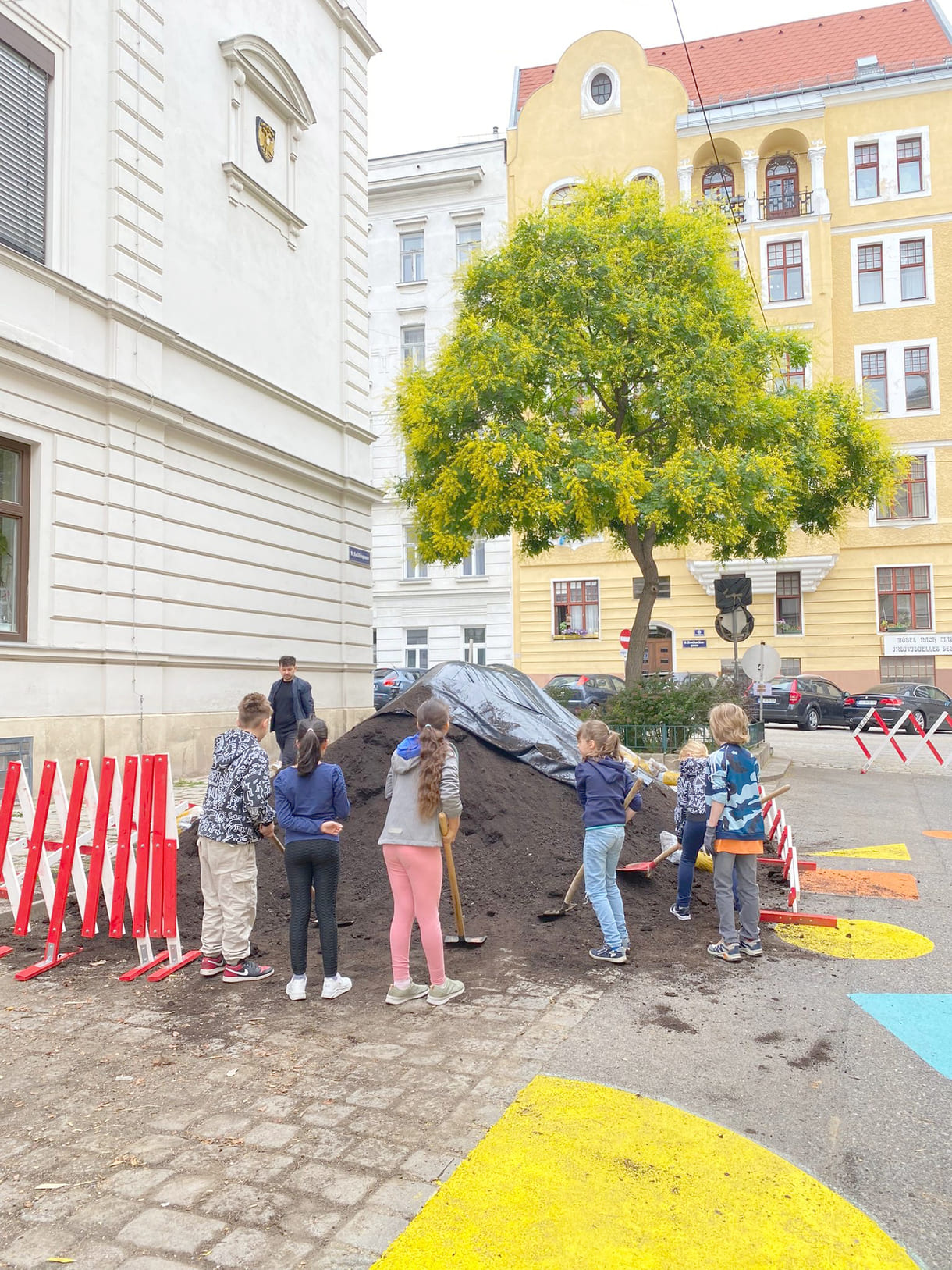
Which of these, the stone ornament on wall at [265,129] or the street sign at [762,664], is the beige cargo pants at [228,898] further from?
the stone ornament on wall at [265,129]

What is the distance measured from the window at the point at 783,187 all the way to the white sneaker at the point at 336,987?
115 feet

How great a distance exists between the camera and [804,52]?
122ft

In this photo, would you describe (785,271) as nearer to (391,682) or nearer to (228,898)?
(391,682)

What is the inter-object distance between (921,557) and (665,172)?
53.6 feet

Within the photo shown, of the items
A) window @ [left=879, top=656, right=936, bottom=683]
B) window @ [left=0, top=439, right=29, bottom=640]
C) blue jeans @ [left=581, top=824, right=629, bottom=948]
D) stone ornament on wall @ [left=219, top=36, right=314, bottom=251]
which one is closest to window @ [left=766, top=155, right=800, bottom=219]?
window @ [left=879, top=656, right=936, bottom=683]

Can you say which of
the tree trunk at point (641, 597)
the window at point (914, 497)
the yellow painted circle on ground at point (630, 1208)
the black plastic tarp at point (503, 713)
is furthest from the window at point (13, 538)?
the window at point (914, 497)

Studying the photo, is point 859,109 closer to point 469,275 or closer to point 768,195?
point 768,195

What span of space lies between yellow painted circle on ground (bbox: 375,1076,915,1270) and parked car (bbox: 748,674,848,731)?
2487 centimetres

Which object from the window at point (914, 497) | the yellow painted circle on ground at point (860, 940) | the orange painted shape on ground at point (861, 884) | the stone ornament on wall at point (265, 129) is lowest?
the orange painted shape on ground at point (861, 884)

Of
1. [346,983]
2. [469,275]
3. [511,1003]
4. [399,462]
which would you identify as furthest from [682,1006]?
[399,462]

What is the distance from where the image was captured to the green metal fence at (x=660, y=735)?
1459 centimetres

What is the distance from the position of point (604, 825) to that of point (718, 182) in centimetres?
3470

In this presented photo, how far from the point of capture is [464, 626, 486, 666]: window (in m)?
35.4

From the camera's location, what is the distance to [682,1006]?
16.2ft
